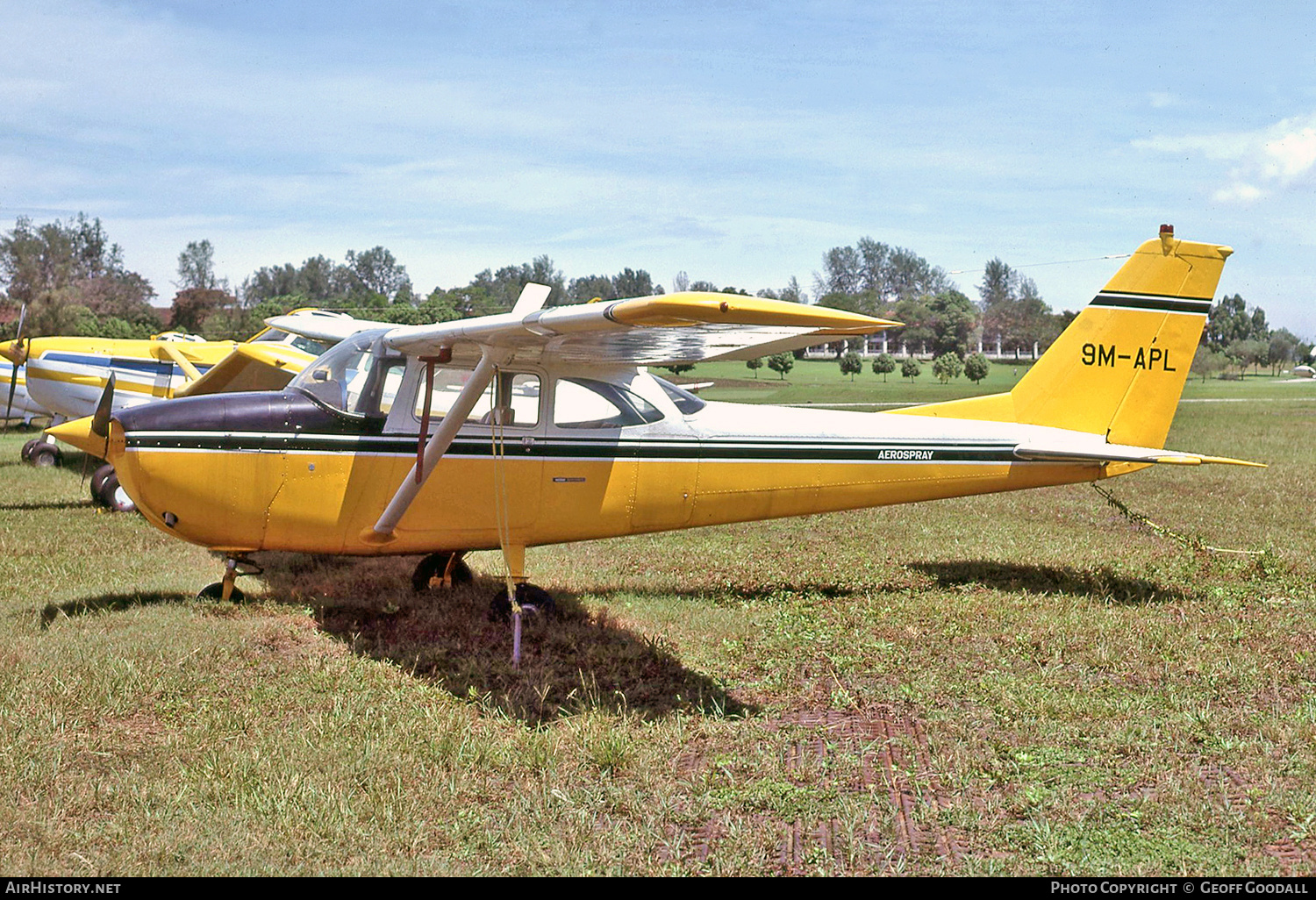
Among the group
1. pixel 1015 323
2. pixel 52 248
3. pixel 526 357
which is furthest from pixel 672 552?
pixel 52 248

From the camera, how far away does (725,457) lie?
7746mm

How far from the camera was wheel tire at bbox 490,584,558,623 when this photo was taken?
734 cm

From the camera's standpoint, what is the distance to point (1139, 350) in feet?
28.0

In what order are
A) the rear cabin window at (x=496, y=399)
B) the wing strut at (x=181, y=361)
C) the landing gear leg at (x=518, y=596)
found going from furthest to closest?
the wing strut at (x=181, y=361) → the rear cabin window at (x=496, y=399) → the landing gear leg at (x=518, y=596)

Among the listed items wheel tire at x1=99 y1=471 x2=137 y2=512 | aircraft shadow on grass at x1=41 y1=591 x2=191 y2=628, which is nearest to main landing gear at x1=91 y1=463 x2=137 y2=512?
wheel tire at x1=99 y1=471 x2=137 y2=512

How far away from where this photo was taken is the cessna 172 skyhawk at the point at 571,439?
6.85 meters

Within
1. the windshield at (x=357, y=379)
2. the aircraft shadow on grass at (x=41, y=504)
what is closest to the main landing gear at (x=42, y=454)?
the aircraft shadow on grass at (x=41, y=504)

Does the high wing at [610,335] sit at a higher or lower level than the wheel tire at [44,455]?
higher

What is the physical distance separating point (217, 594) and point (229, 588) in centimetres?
24

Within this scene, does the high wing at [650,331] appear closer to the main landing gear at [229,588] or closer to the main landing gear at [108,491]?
the main landing gear at [229,588]

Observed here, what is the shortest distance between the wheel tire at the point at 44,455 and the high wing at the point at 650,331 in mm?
14146

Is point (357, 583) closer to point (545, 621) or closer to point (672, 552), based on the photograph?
point (545, 621)

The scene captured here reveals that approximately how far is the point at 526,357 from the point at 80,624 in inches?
142

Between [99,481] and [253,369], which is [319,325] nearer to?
[253,369]
